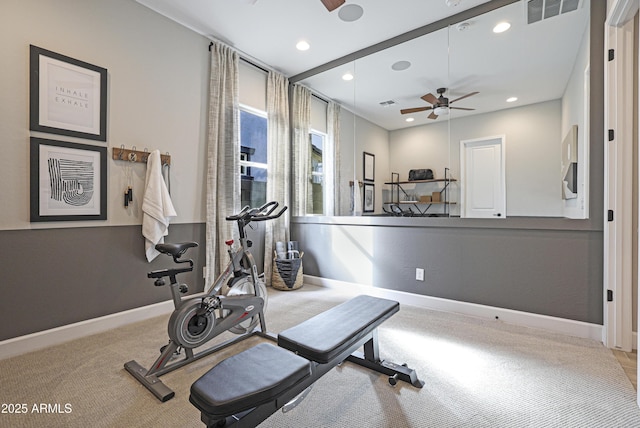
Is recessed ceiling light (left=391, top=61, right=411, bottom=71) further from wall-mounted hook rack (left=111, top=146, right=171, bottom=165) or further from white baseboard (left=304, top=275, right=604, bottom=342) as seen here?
wall-mounted hook rack (left=111, top=146, right=171, bottom=165)

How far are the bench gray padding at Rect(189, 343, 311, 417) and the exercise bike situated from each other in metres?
0.76

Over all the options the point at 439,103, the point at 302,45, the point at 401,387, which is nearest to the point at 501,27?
the point at 439,103

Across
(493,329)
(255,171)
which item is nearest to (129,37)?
(255,171)

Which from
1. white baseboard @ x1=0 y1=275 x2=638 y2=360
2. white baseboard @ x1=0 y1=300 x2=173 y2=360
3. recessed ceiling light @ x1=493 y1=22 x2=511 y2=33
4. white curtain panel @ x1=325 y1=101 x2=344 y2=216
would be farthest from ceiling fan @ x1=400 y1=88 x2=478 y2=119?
white baseboard @ x1=0 y1=300 x2=173 y2=360

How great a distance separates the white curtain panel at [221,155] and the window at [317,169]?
1.22 meters

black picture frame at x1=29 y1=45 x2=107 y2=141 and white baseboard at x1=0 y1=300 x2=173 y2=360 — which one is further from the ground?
black picture frame at x1=29 y1=45 x2=107 y2=141

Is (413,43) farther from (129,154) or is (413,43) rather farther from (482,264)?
(129,154)

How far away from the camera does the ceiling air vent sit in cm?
255

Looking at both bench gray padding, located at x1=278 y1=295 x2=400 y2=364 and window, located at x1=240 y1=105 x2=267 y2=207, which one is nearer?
bench gray padding, located at x1=278 y1=295 x2=400 y2=364

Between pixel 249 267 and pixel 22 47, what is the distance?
94.6 inches

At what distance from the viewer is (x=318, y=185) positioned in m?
4.45

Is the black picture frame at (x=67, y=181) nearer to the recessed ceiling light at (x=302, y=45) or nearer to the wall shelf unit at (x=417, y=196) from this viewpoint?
the recessed ceiling light at (x=302, y=45)

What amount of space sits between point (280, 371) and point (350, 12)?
335 cm

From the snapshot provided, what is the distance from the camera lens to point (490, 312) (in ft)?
9.52
